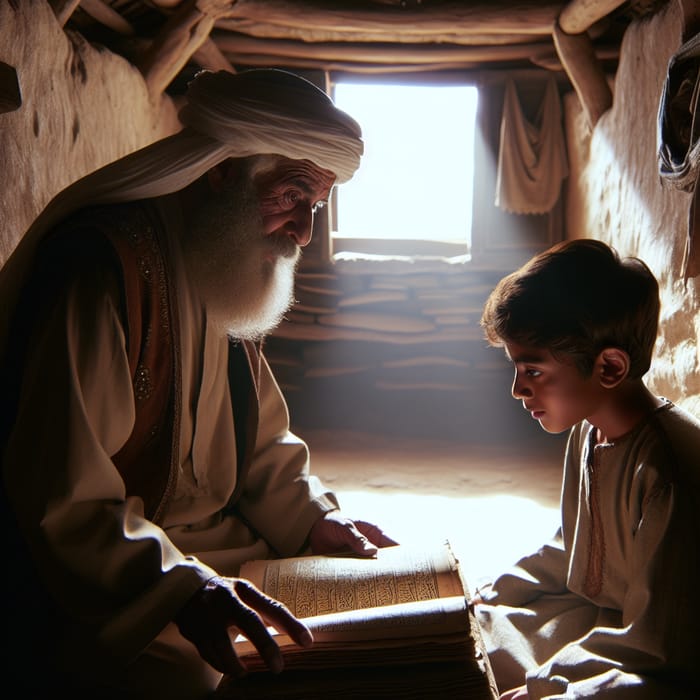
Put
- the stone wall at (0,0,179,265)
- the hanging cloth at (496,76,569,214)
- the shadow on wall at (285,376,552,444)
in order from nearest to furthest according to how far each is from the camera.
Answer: the stone wall at (0,0,179,265)
the shadow on wall at (285,376,552,444)
the hanging cloth at (496,76,569,214)

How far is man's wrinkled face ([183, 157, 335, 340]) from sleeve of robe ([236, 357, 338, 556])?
10.9 inches

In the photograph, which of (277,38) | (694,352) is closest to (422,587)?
(694,352)

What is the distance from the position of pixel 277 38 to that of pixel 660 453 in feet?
16.3

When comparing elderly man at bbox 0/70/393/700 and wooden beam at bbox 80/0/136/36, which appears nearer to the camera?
elderly man at bbox 0/70/393/700

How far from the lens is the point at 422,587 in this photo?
1656 millimetres

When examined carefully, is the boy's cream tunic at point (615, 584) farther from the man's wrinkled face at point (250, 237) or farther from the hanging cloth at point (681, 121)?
the hanging cloth at point (681, 121)

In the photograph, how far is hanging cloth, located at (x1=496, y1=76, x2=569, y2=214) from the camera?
609 cm

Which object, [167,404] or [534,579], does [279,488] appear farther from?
[534,579]

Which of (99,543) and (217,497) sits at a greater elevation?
(99,543)

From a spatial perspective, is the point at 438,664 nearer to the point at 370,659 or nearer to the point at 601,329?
the point at 370,659

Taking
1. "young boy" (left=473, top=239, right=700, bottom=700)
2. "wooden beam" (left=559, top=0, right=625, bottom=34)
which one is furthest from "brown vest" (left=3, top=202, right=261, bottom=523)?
"wooden beam" (left=559, top=0, right=625, bottom=34)

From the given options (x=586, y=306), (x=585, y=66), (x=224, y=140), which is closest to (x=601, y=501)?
(x=586, y=306)

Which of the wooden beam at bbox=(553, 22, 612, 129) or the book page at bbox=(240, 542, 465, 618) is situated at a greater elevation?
the wooden beam at bbox=(553, 22, 612, 129)

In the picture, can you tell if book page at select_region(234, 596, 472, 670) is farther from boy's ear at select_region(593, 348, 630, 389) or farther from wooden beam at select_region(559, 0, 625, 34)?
wooden beam at select_region(559, 0, 625, 34)
